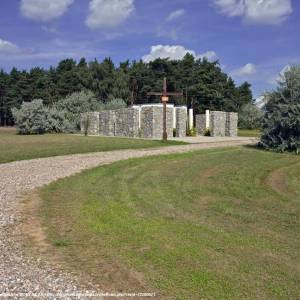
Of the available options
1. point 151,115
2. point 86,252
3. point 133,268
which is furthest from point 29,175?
point 151,115

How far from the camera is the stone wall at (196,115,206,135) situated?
40.1 meters

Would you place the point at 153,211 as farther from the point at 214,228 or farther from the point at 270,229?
the point at 270,229

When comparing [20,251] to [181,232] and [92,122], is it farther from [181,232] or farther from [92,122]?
[92,122]

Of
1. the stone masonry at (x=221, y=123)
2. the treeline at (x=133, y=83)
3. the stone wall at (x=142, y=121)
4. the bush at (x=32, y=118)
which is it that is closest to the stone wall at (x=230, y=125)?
the stone masonry at (x=221, y=123)

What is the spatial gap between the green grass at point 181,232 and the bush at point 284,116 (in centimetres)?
893

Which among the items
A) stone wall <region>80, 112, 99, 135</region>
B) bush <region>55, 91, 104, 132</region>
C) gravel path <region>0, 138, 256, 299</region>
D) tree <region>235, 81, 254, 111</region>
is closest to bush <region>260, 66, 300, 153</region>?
gravel path <region>0, 138, 256, 299</region>

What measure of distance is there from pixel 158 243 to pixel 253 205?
316cm

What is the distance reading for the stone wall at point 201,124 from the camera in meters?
40.1

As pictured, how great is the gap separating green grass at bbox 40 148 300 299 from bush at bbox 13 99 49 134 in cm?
3312

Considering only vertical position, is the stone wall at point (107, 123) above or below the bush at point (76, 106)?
below

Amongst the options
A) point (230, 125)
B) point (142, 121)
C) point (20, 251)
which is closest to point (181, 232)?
point (20, 251)

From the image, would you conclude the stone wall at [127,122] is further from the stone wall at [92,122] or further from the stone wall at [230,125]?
the stone wall at [230,125]

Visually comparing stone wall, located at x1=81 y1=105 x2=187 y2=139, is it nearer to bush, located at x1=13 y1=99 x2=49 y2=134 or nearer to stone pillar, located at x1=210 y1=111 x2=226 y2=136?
stone pillar, located at x1=210 y1=111 x2=226 y2=136

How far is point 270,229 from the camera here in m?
6.52
